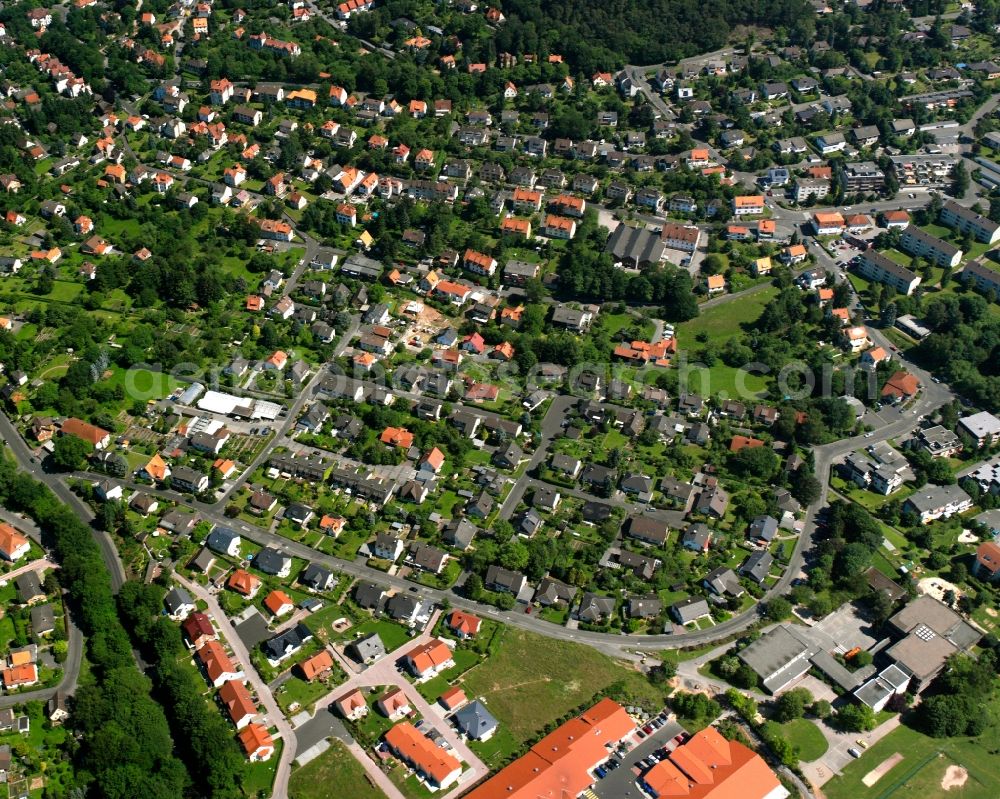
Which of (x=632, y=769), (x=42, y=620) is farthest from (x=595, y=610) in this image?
(x=42, y=620)

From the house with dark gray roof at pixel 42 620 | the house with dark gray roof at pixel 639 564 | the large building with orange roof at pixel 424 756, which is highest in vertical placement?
the house with dark gray roof at pixel 639 564

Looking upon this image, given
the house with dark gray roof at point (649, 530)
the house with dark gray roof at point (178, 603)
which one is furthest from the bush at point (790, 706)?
the house with dark gray roof at point (178, 603)

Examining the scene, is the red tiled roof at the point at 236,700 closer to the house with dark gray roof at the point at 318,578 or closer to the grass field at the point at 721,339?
the house with dark gray roof at the point at 318,578

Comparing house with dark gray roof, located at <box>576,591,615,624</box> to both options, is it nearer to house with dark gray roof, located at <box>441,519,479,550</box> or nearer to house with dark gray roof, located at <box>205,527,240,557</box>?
house with dark gray roof, located at <box>441,519,479,550</box>

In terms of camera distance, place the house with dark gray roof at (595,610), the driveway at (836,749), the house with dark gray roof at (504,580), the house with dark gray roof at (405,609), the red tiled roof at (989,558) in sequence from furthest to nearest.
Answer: the red tiled roof at (989,558) → the house with dark gray roof at (504,580) → the house with dark gray roof at (595,610) → the house with dark gray roof at (405,609) → the driveway at (836,749)

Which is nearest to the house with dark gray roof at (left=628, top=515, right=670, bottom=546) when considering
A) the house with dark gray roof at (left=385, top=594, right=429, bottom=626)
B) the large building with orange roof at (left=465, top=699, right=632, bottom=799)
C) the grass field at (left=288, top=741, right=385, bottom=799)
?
the large building with orange roof at (left=465, top=699, right=632, bottom=799)

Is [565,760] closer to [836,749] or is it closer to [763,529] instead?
[836,749]
